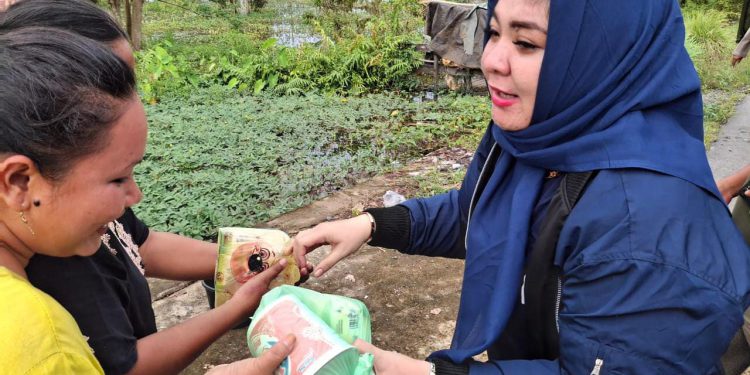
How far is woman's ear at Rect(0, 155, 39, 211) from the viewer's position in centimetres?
109

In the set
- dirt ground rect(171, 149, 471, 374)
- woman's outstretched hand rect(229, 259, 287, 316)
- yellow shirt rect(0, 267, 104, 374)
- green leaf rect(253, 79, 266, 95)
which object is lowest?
dirt ground rect(171, 149, 471, 374)

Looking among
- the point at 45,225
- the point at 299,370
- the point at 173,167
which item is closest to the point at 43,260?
the point at 45,225

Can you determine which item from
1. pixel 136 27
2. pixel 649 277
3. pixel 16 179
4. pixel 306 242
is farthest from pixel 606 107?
pixel 136 27

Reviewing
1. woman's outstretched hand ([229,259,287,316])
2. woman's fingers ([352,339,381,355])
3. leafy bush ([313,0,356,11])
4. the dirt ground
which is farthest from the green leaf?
woman's fingers ([352,339,381,355])

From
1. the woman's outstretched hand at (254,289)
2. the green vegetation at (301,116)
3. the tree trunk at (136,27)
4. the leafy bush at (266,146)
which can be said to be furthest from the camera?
the tree trunk at (136,27)

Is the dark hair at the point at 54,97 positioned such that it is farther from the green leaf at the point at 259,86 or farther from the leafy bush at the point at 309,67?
the green leaf at the point at 259,86

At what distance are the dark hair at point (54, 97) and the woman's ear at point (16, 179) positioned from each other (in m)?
0.02

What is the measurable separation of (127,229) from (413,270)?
5.61 ft

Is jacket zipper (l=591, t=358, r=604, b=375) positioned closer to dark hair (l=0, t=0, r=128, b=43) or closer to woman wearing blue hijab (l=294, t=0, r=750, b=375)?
woman wearing blue hijab (l=294, t=0, r=750, b=375)

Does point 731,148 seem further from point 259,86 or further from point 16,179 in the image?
point 16,179

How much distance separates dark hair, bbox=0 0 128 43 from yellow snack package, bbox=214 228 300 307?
0.75m

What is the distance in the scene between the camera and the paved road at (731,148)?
509 cm

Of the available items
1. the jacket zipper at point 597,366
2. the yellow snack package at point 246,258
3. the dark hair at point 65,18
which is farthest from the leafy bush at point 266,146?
the jacket zipper at point 597,366

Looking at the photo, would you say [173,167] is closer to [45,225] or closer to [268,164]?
[268,164]
